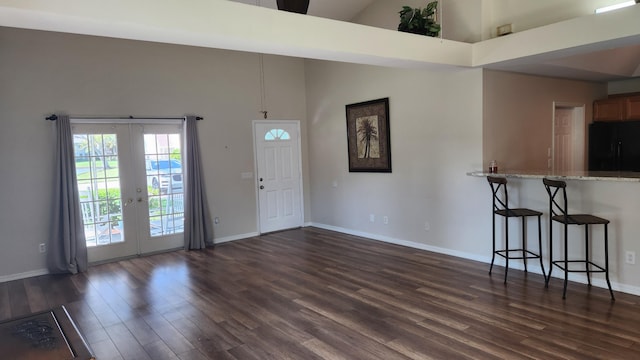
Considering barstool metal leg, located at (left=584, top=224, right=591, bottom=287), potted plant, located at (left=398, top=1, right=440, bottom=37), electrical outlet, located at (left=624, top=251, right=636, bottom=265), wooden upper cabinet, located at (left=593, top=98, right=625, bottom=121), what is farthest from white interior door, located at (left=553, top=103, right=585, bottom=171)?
potted plant, located at (left=398, top=1, right=440, bottom=37)

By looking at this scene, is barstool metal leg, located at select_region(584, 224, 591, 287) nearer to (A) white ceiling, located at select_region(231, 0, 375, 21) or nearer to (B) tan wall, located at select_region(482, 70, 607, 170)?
(B) tan wall, located at select_region(482, 70, 607, 170)

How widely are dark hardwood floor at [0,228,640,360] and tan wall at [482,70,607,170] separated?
5.02 ft

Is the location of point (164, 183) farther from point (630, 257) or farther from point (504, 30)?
point (630, 257)

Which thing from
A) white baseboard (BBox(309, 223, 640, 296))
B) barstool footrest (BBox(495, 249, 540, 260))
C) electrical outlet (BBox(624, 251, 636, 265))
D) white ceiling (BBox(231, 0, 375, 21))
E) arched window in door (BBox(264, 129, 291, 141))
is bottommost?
white baseboard (BBox(309, 223, 640, 296))

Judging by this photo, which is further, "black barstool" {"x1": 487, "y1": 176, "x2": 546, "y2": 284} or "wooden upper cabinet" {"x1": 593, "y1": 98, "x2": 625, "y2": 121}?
"wooden upper cabinet" {"x1": 593, "y1": 98, "x2": 625, "y2": 121}

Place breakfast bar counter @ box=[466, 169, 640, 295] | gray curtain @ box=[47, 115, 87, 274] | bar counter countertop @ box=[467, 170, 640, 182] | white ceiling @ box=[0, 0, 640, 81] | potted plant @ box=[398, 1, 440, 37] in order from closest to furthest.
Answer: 1. white ceiling @ box=[0, 0, 640, 81]
2. bar counter countertop @ box=[467, 170, 640, 182]
3. breakfast bar counter @ box=[466, 169, 640, 295]
4. potted plant @ box=[398, 1, 440, 37]
5. gray curtain @ box=[47, 115, 87, 274]

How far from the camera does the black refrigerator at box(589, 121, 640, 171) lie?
20.4 ft

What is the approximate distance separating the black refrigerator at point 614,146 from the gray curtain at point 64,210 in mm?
7773

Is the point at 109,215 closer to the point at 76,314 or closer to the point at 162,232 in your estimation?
the point at 162,232

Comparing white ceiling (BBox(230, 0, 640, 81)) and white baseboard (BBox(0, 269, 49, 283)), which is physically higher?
white ceiling (BBox(230, 0, 640, 81))

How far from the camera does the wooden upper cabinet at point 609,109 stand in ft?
20.5

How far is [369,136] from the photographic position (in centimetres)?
637

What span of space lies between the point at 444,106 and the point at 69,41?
16.8ft

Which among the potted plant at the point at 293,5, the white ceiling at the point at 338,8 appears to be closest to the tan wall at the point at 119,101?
the white ceiling at the point at 338,8
